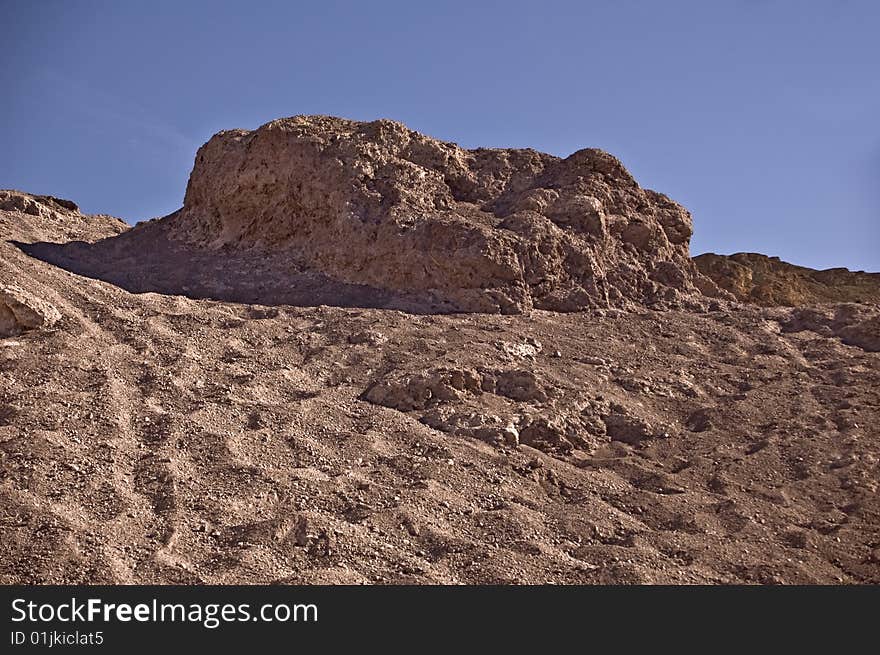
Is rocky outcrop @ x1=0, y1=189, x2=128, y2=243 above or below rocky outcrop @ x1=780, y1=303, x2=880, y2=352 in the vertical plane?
above

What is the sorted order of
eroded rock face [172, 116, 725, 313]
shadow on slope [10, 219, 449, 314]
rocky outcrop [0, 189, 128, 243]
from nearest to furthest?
shadow on slope [10, 219, 449, 314] → eroded rock face [172, 116, 725, 313] → rocky outcrop [0, 189, 128, 243]

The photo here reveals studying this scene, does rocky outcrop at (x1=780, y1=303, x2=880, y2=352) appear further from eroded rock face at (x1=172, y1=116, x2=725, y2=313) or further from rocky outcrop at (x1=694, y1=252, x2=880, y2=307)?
rocky outcrop at (x1=694, y1=252, x2=880, y2=307)

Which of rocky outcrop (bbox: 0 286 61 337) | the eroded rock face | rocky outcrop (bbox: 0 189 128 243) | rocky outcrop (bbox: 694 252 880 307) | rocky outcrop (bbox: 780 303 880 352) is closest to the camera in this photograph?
rocky outcrop (bbox: 0 286 61 337)

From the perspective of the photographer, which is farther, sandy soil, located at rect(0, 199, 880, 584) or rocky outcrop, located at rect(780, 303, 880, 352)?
rocky outcrop, located at rect(780, 303, 880, 352)

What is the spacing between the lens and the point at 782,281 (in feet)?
58.9

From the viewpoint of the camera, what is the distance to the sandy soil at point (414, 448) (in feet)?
18.2

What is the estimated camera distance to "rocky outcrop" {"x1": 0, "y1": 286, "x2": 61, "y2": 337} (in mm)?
7777

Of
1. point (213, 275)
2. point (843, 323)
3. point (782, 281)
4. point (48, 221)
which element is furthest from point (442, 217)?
point (782, 281)

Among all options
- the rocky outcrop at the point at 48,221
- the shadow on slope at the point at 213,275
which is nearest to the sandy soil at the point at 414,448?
the shadow on slope at the point at 213,275

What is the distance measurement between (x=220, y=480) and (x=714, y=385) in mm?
4548

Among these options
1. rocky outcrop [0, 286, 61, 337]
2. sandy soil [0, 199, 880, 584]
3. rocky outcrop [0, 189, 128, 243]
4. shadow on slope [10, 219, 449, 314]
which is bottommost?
sandy soil [0, 199, 880, 584]

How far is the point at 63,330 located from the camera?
7926mm

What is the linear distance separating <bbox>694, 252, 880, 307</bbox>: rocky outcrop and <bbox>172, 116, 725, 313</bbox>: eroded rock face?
472 centimetres

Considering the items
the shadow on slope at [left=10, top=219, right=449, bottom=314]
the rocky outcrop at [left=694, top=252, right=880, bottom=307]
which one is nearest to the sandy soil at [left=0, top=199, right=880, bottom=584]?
the shadow on slope at [left=10, top=219, right=449, bottom=314]
